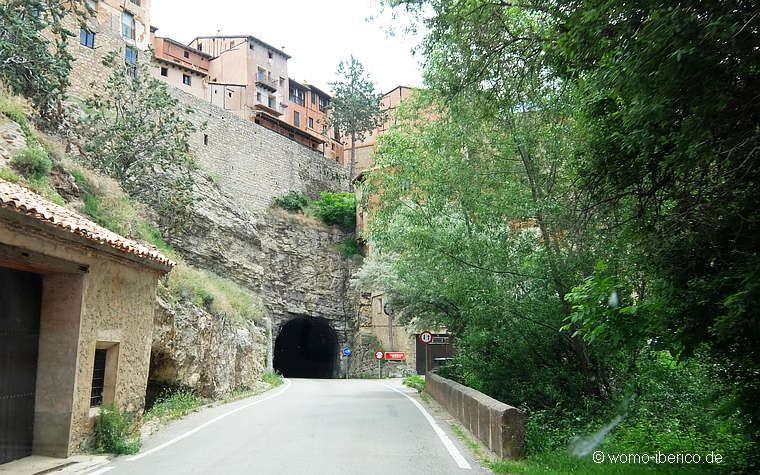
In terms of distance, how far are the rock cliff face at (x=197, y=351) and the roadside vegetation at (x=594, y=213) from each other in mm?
6592

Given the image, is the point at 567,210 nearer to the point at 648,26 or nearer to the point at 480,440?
the point at 480,440

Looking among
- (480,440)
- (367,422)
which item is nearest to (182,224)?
(367,422)

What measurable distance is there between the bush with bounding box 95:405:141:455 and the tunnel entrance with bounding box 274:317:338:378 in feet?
131

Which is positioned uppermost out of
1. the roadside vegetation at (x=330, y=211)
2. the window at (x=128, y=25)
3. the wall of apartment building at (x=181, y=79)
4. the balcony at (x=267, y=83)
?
the balcony at (x=267, y=83)

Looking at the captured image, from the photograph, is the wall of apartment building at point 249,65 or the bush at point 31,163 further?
the wall of apartment building at point 249,65

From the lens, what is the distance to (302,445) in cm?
925

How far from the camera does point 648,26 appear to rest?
4645 millimetres

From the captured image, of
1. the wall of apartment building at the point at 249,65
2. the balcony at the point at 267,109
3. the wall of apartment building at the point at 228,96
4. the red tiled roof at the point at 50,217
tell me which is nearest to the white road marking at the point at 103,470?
the red tiled roof at the point at 50,217

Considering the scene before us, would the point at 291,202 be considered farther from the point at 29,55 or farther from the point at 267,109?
the point at 29,55

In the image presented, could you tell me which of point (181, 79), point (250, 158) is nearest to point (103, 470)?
point (250, 158)

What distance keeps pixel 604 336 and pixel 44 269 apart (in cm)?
760

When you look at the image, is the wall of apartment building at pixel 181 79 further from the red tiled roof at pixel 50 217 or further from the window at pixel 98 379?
the window at pixel 98 379

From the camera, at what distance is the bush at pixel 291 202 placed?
47531 mm

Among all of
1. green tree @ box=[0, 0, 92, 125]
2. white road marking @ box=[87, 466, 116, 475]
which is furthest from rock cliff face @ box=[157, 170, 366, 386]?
green tree @ box=[0, 0, 92, 125]
